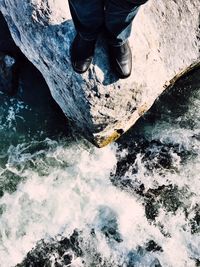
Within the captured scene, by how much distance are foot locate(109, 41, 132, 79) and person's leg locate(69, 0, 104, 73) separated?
0.63 feet

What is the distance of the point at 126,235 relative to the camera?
4754 millimetres

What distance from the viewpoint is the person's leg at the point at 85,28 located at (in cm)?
288

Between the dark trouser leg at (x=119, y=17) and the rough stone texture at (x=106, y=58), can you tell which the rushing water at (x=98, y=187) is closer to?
the rough stone texture at (x=106, y=58)

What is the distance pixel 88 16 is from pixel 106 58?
0.86m

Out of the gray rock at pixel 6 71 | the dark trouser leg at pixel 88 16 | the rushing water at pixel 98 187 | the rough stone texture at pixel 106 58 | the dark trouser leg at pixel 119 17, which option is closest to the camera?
the dark trouser leg at pixel 119 17

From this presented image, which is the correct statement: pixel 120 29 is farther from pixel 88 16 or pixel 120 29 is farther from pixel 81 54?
pixel 81 54

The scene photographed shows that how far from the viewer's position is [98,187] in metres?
4.96

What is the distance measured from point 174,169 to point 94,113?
5.06 feet

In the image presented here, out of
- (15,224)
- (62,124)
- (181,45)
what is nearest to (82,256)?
(15,224)

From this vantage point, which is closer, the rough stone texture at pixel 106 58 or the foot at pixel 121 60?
the foot at pixel 121 60

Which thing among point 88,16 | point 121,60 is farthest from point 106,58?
point 88,16

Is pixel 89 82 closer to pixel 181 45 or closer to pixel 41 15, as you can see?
pixel 41 15

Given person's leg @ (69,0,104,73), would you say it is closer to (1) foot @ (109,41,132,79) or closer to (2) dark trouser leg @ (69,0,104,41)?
(2) dark trouser leg @ (69,0,104,41)

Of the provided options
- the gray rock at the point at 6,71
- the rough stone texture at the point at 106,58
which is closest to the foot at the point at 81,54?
the rough stone texture at the point at 106,58
